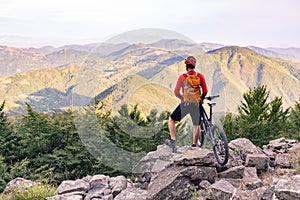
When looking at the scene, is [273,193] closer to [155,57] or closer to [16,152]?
[155,57]

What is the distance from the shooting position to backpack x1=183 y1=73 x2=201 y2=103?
→ 7.22 meters

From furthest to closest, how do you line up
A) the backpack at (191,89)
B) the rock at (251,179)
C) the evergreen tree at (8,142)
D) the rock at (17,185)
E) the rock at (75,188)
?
1. the evergreen tree at (8,142)
2. the rock at (17,185)
3. the rock at (75,188)
4. the backpack at (191,89)
5. the rock at (251,179)

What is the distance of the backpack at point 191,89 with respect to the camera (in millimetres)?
7219

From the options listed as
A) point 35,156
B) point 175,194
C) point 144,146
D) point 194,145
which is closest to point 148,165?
point 194,145

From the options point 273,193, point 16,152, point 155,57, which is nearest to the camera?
point 273,193

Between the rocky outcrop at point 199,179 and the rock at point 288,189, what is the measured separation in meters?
0.04

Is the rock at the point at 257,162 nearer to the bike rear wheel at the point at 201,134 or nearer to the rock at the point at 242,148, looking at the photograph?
the rock at the point at 242,148

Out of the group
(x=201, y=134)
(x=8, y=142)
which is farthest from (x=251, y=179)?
(x=8, y=142)

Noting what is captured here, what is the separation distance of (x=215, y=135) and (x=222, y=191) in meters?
1.79

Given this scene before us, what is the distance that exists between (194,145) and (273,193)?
10.9ft

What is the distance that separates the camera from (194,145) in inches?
324

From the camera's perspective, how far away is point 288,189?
4.61 m

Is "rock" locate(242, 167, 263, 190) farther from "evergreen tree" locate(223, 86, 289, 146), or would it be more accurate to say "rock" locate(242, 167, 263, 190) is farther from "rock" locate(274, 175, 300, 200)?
"evergreen tree" locate(223, 86, 289, 146)

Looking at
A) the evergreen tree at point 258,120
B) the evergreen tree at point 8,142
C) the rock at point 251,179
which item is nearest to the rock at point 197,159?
the rock at point 251,179
